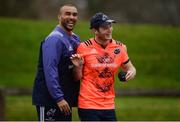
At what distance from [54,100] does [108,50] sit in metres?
0.76

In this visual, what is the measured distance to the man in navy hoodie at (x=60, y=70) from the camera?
7.90 meters

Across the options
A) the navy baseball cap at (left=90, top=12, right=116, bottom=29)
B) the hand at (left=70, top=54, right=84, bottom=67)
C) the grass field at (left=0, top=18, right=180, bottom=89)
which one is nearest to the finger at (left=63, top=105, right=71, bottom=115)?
the hand at (left=70, top=54, right=84, bottom=67)

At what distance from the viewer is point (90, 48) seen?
7832 millimetres

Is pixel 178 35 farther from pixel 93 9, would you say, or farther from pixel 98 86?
pixel 98 86

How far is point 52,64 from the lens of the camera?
782 cm

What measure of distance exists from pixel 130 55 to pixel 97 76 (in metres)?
20.7

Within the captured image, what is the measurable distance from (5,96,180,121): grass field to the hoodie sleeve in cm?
880

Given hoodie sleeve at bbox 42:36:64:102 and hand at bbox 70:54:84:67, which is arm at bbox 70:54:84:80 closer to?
hand at bbox 70:54:84:67

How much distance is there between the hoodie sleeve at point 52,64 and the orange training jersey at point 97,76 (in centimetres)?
24

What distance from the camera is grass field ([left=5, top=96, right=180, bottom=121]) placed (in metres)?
17.5

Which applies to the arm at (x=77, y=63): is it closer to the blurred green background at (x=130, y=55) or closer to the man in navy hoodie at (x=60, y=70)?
the man in navy hoodie at (x=60, y=70)

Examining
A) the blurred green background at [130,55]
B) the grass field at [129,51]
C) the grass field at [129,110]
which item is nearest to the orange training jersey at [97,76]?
the grass field at [129,110]

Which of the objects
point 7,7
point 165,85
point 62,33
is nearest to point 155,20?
point 7,7

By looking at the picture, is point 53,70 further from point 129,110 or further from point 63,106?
point 129,110
